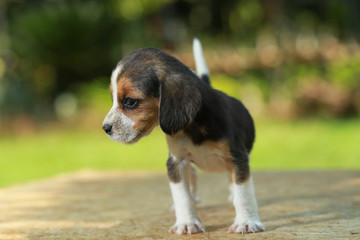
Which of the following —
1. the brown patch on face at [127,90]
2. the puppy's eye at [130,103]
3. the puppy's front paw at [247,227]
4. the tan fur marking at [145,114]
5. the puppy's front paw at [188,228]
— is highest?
the brown patch on face at [127,90]

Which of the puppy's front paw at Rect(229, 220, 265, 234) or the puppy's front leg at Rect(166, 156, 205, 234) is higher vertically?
the puppy's front leg at Rect(166, 156, 205, 234)

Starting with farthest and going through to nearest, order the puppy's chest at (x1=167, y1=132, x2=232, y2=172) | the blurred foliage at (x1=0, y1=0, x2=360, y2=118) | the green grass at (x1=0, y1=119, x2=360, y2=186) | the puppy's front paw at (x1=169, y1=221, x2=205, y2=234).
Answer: the blurred foliage at (x1=0, y1=0, x2=360, y2=118), the green grass at (x1=0, y1=119, x2=360, y2=186), the puppy's front paw at (x1=169, y1=221, x2=205, y2=234), the puppy's chest at (x1=167, y1=132, x2=232, y2=172)

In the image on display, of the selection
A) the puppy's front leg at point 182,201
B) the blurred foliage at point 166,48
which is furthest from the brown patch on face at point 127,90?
the blurred foliage at point 166,48

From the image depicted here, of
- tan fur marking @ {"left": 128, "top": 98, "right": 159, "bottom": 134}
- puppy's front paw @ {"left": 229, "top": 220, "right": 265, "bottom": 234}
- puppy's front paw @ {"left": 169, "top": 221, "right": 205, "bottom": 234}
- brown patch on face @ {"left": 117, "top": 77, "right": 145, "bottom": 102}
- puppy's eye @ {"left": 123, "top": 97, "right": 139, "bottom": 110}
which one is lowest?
puppy's front paw @ {"left": 229, "top": 220, "right": 265, "bottom": 234}

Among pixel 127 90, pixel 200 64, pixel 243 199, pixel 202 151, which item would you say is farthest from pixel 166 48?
pixel 127 90

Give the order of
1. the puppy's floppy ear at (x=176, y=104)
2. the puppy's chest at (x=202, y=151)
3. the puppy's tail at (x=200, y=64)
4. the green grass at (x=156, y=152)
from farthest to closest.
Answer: the green grass at (x=156, y=152) → the puppy's tail at (x=200, y=64) → the puppy's chest at (x=202, y=151) → the puppy's floppy ear at (x=176, y=104)

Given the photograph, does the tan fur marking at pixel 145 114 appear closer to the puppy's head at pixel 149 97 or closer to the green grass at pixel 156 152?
the puppy's head at pixel 149 97

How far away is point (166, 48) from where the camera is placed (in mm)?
18766

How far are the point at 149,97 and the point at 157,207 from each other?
187cm

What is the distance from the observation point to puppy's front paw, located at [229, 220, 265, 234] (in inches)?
139

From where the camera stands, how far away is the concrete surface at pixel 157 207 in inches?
147

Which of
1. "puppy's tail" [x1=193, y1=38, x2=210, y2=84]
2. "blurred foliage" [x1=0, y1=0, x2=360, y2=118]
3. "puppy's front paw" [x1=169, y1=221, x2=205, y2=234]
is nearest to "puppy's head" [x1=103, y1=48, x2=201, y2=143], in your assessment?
"puppy's front paw" [x1=169, y1=221, x2=205, y2=234]

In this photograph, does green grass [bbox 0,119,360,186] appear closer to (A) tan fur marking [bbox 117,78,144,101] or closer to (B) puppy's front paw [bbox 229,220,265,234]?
(B) puppy's front paw [bbox 229,220,265,234]

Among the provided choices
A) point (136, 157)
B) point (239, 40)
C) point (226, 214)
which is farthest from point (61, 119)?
point (226, 214)
